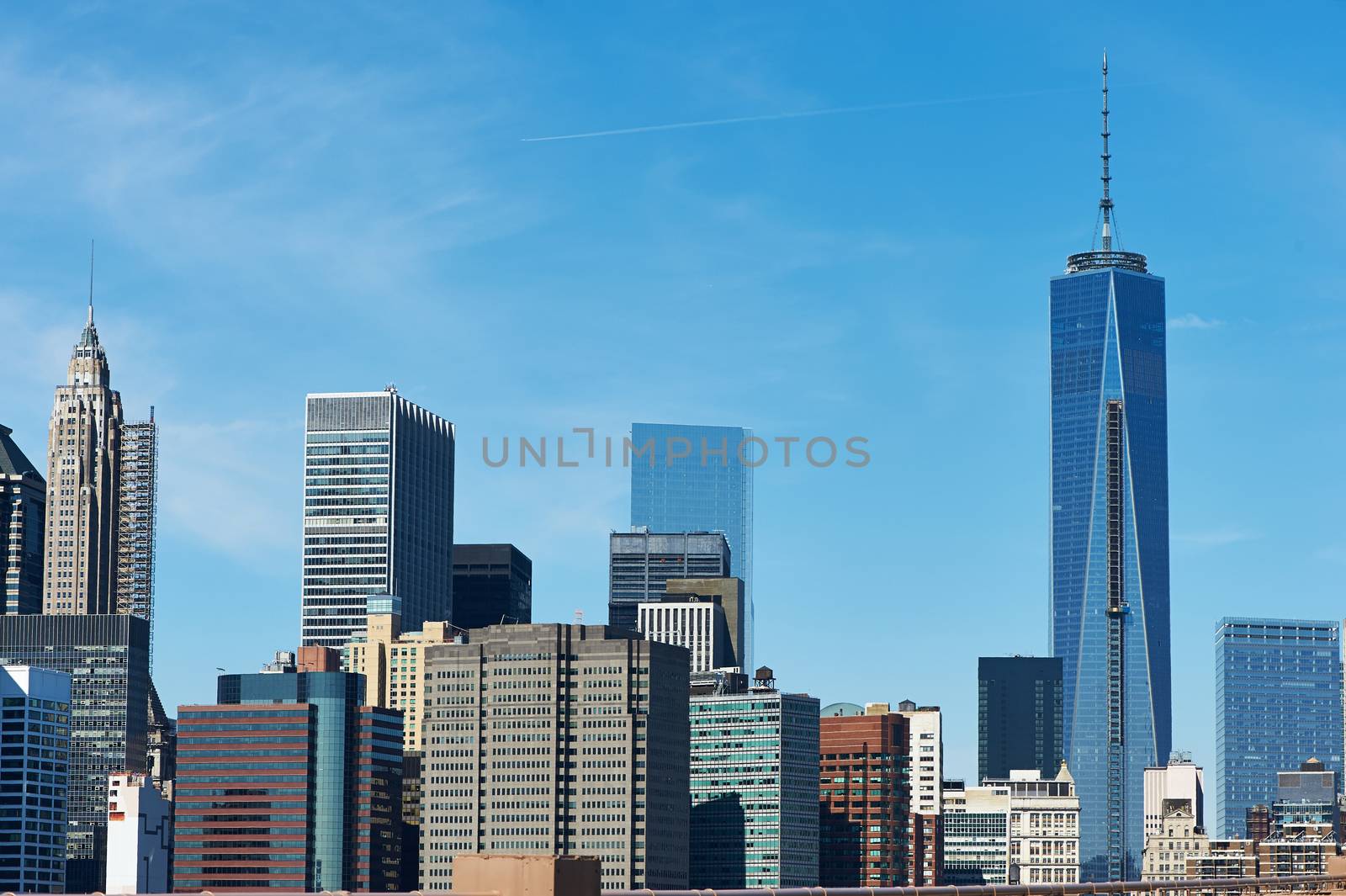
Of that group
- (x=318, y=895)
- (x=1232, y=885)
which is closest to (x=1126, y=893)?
(x=1232, y=885)

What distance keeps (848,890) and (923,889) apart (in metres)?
2.42

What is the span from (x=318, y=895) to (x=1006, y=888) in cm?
1546


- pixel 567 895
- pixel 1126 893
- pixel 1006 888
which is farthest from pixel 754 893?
pixel 1126 893

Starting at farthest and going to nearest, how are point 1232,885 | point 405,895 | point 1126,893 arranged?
point 1232,885 < point 1126,893 < point 405,895

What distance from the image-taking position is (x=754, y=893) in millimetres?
38875

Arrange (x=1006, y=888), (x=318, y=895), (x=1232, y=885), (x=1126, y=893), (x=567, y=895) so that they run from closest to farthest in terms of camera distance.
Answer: (x=567, y=895) < (x=318, y=895) < (x=1006, y=888) < (x=1126, y=893) < (x=1232, y=885)

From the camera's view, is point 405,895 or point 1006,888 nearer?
point 405,895

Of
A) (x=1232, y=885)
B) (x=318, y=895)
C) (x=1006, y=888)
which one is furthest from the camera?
(x=1232, y=885)

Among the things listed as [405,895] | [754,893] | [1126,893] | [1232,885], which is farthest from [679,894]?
[1232,885]

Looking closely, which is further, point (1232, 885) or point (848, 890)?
point (1232, 885)

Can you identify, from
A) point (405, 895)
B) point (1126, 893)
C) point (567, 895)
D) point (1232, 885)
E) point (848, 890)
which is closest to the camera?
point (567, 895)

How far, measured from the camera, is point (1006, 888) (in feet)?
156

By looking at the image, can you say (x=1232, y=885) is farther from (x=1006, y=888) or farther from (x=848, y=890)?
(x=848, y=890)

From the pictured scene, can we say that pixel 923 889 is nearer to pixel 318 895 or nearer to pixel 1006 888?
pixel 1006 888
